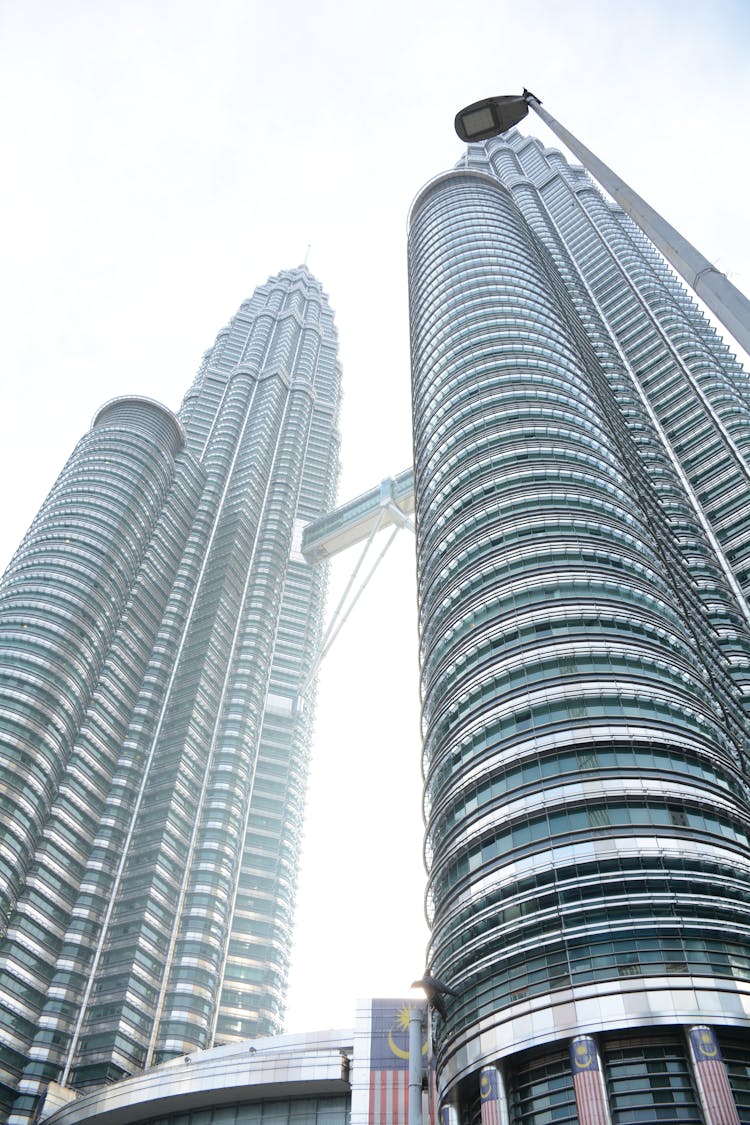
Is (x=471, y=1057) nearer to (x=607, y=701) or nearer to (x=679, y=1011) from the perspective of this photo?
(x=679, y=1011)

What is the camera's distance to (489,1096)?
41.0m

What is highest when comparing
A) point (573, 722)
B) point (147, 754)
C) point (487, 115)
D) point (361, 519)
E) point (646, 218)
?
point (361, 519)

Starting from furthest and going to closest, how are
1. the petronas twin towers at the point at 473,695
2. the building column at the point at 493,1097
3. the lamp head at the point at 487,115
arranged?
the petronas twin towers at the point at 473,695, the building column at the point at 493,1097, the lamp head at the point at 487,115

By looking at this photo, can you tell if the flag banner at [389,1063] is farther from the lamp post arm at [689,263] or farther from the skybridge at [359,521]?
the skybridge at [359,521]

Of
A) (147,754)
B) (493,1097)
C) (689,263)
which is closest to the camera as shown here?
(689,263)

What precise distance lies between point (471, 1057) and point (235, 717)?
3822 inches

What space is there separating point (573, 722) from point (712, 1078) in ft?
67.3

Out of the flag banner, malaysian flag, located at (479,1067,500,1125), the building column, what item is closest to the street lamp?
the building column

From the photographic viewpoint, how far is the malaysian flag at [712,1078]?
35500 millimetres

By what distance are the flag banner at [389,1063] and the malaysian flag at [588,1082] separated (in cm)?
1024

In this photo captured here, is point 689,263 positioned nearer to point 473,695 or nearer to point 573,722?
point 573,722

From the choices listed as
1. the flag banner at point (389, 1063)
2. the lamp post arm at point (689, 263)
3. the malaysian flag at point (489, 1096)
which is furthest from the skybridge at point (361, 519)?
the lamp post arm at point (689, 263)

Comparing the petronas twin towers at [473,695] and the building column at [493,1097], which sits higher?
the petronas twin towers at [473,695]

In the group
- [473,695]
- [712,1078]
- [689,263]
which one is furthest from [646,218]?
[473,695]
